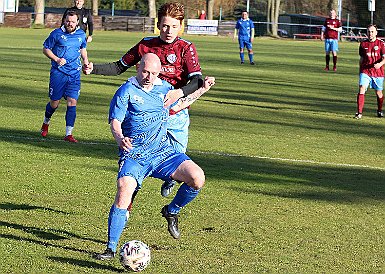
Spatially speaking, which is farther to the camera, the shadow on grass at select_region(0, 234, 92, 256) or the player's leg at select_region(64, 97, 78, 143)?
the player's leg at select_region(64, 97, 78, 143)

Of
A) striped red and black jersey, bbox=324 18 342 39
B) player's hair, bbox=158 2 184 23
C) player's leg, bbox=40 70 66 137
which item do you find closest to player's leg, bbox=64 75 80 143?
player's leg, bbox=40 70 66 137

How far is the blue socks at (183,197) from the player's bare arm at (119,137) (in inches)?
38.3

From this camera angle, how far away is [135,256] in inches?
→ 284

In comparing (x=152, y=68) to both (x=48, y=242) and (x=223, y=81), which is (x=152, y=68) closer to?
(x=48, y=242)

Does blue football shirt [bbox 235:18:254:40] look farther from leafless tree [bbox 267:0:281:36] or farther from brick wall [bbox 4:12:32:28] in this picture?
leafless tree [bbox 267:0:281:36]

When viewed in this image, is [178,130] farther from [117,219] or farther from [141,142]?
[117,219]

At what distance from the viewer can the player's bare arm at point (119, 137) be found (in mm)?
7465

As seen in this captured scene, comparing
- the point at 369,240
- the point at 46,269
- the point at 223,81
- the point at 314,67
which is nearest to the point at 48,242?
the point at 46,269

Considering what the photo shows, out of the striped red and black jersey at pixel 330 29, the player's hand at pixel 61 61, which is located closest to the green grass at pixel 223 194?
the player's hand at pixel 61 61

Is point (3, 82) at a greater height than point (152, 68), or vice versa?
point (152, 68)

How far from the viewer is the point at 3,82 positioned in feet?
79.6

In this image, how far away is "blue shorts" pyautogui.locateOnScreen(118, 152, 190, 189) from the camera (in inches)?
305

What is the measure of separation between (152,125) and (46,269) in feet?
4.80

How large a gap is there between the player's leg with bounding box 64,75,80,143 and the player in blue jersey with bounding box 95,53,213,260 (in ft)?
21.6
